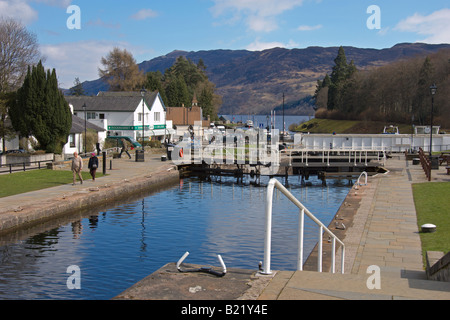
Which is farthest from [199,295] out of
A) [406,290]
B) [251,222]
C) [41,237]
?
[251,222]

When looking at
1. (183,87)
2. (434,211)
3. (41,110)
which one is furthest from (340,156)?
(183,87)

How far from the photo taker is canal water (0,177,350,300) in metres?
15.4

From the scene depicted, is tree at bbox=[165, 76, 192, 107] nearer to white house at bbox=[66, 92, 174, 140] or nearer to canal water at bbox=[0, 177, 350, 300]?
white house at bbox=[66, 92, 174, 140]

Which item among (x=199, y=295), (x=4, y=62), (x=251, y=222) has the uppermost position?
(x=4, y=62)

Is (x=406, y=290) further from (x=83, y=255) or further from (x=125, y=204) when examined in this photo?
(x=125, y=204)

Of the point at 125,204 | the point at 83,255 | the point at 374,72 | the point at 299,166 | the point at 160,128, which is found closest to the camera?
the point at 83,255

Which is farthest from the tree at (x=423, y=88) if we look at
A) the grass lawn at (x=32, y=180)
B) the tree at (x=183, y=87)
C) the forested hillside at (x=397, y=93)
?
the grass lawn at (x=32, y=180)

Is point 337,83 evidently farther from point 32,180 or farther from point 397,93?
point 32,180

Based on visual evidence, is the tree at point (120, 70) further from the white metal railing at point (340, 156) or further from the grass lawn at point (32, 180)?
the grass lawn at point (32, 180)

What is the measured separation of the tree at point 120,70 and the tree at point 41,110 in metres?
89.3

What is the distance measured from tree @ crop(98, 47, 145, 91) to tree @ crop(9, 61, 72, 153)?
293 ft

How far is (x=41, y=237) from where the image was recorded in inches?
825

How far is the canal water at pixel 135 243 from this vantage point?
15398 millimetres
